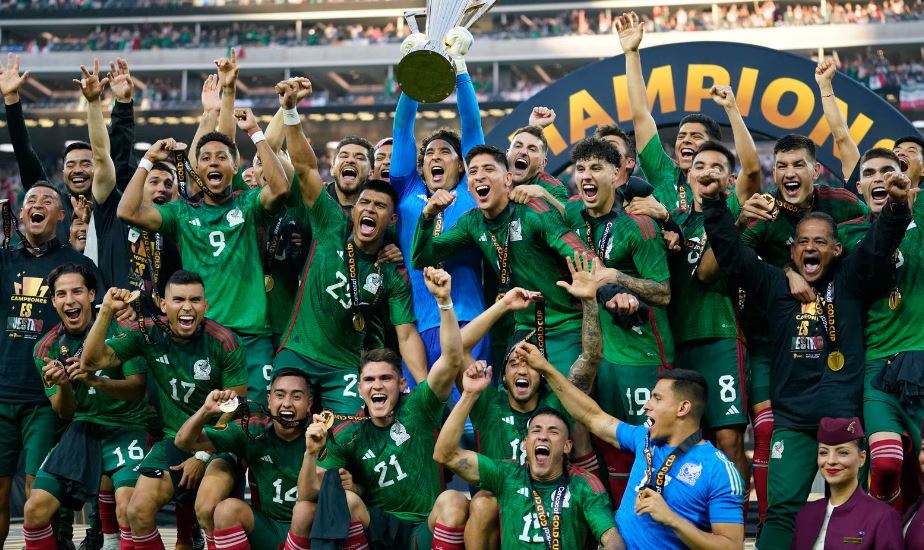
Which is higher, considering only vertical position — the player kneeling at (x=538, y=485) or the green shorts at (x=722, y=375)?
the green shorts at (x=722, y=375)

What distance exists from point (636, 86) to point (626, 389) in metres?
2.07

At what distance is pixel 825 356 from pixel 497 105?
36.5m

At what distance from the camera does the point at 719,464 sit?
5980 mm

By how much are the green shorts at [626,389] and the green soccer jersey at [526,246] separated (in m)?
0.34

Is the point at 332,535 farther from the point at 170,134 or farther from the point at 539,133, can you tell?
the point at 170,134

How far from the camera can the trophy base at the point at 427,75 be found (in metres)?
6.86

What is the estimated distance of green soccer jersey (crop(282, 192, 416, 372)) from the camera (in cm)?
736

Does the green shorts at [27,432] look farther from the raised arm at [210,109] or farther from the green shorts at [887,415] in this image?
the green shorts at [887,415]

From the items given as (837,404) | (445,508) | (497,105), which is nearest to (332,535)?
(445,508)

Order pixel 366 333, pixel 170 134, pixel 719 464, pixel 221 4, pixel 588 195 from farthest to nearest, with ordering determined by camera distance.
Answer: pixel 221 4 → pixel 170 134 → pixel 366 333 → pixel 588 195 → pixel 719 464

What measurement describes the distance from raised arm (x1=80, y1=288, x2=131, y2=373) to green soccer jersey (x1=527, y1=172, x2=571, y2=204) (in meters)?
2.61

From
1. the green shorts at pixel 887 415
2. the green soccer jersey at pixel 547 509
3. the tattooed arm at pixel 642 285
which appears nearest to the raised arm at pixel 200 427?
the green soccer jersey at pixel 547 509

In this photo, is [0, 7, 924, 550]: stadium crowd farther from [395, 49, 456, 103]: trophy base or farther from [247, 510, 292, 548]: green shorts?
[395, 49, 456, 103]: trophy base

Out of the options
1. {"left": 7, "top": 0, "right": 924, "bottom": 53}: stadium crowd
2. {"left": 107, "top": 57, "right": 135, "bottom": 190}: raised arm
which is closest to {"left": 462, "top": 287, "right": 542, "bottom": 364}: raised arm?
{"left": 107, "top": 57, "right": 135, "bottom": 190}: raised arm
